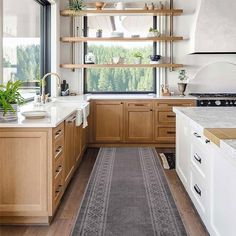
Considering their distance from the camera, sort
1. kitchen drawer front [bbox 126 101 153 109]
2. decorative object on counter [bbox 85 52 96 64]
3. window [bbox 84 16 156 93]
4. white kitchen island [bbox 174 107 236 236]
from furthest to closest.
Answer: window [bbox 84 16 156 93]
decorative object on counter [bbox 85 52 96 64]
kitchen drawer front [bbox 126 101 153 109]
white kitchen island [bbox 174 107 236 236]

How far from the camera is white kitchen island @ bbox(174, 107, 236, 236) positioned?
6.52 ft

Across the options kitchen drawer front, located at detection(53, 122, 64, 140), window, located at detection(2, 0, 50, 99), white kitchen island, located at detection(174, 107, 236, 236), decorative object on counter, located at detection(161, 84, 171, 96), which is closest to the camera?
white kitchen island, located at detection(174, 107, 236, 236)

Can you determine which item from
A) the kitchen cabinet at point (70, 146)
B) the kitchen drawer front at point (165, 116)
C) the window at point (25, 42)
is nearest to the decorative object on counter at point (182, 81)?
the kitchen drawer front at point (165, 116)

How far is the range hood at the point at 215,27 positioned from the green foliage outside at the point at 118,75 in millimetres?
1084

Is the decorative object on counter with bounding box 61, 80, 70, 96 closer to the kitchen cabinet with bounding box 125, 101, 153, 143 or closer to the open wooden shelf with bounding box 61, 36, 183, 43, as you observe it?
the open wooden shelf with bounding box 61, 36, 183, 43

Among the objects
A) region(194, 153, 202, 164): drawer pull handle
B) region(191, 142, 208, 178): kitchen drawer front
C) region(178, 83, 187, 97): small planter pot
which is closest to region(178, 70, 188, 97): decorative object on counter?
region(178, 83, 187, 97): small planter pot

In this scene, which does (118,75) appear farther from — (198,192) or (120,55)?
(198,192)

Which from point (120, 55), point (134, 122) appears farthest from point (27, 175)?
point (120, 55)

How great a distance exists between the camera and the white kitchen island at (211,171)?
1.99 meters

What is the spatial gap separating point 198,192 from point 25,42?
3209 mm

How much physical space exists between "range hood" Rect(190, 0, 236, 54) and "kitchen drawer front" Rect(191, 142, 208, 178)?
3.24 m

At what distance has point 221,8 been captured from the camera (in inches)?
230

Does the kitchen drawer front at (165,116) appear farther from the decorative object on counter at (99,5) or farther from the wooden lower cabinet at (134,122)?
the decorative object on counter at (99,5)

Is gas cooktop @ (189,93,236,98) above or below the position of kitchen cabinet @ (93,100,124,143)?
above
